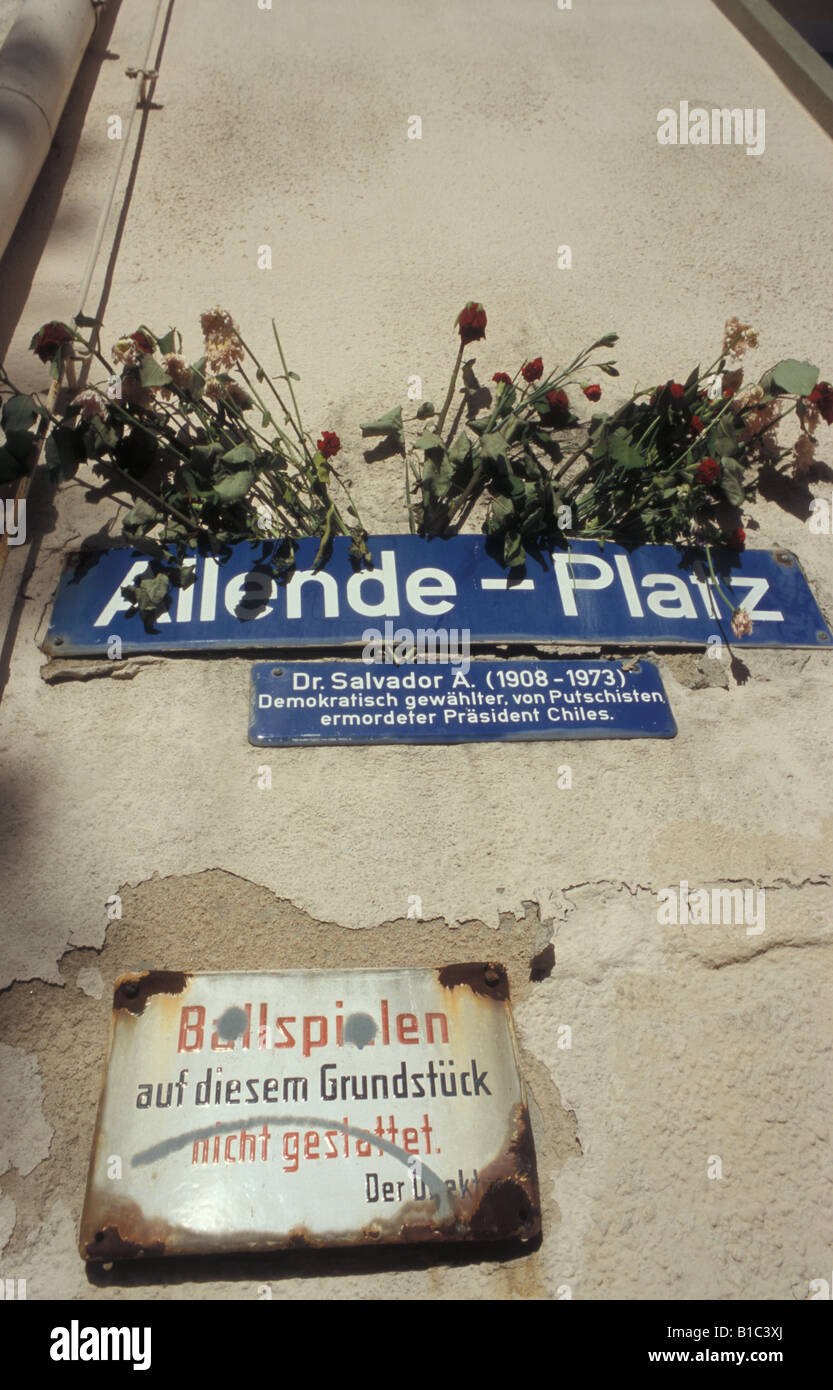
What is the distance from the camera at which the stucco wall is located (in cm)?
151

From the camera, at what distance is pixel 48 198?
117 inches

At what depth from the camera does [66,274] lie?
2736mm

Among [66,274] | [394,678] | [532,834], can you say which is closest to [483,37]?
[66,274]

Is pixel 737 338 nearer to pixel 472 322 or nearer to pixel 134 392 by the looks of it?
pixel 472 322

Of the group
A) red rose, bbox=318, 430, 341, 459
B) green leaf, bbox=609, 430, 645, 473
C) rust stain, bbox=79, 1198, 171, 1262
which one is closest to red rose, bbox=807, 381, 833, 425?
green leaf, bbox=609, 430, 645, 473

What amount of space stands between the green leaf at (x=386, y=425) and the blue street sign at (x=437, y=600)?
1.18 feet

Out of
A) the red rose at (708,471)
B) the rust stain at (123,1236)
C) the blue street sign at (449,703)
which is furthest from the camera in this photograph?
the red rose at (708,471)

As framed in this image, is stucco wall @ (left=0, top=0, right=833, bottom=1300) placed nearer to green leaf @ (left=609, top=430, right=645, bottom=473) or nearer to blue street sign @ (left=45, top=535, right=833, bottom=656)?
blue street sign @ (left=45, top=535, right=833, bottom=656)

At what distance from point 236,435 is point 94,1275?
1.99m

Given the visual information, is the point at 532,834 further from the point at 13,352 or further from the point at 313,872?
the point at 13,352

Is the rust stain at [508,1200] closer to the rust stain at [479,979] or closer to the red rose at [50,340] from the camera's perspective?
the rust stain at [479,979]

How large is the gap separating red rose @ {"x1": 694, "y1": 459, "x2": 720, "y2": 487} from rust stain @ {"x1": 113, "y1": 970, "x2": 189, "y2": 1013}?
1771mm

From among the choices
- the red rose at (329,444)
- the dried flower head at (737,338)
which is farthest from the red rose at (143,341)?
the dried flower head at (737,338)

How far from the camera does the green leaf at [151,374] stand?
2146 mm
